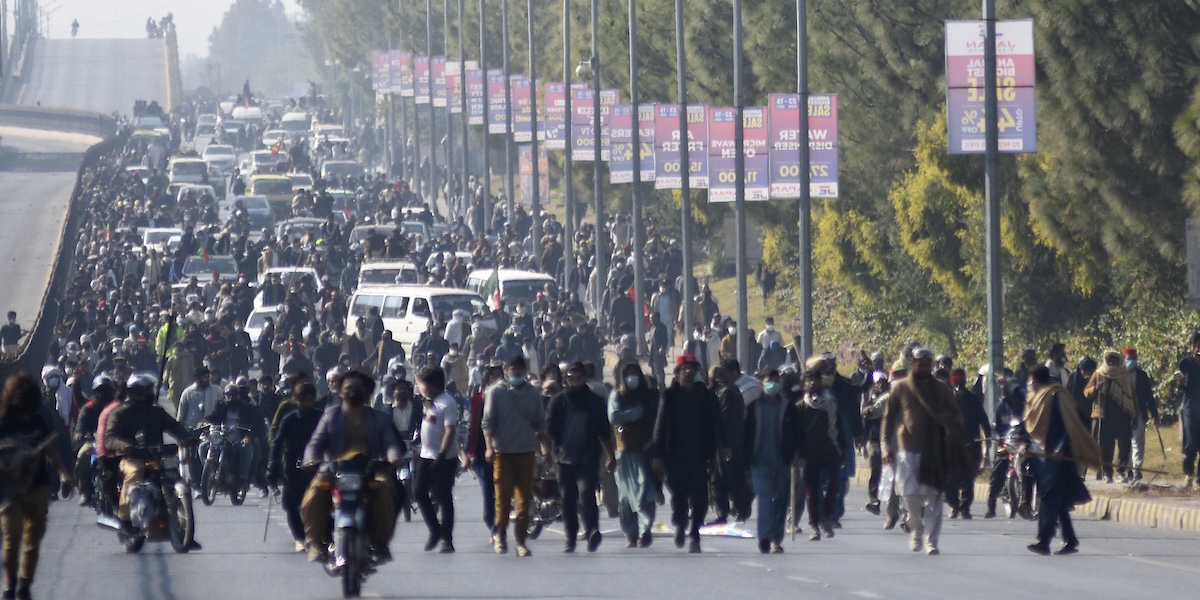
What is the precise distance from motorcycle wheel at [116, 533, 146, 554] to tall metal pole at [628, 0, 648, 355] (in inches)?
1031

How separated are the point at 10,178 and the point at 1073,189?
7735cm

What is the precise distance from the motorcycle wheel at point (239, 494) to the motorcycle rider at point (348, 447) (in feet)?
Result: 34.1

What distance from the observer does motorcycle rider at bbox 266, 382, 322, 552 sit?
1734cm

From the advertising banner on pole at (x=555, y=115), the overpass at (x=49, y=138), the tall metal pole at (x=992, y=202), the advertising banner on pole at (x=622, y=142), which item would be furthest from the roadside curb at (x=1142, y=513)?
the advertising banner on pole at (x=555, y=115)

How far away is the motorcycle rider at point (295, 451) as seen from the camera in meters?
17.3

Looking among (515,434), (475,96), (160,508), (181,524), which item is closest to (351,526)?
(515,434)

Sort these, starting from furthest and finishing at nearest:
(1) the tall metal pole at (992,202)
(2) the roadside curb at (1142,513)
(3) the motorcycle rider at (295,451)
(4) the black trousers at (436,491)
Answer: (1) the tall metal pole at (992,202) < (2) the roadside curb at (1142,513) < (4) the black trousers at (436,491) < (3) the motorcycle rider at (295,451)

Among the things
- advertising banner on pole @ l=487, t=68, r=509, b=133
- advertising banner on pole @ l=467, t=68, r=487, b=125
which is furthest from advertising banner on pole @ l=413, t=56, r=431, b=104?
advertising banner on pole @ l=487, t=68, r=509, b=133

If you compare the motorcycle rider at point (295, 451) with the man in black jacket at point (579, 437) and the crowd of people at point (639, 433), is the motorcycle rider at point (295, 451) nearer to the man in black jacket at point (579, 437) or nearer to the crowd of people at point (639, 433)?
the crowd of people at point (639, 433)

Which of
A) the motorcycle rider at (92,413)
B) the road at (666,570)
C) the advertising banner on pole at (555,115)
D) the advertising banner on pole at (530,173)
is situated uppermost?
the advertising banner on pole at (555,115)

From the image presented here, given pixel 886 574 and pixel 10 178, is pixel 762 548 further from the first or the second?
pixel 10 178

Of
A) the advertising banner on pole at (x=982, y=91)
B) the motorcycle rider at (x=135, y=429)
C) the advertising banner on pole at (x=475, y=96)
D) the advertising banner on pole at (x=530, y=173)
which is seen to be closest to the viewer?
the motorcycle rider at (x=135, y=429)

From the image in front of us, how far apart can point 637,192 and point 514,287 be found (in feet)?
9.18

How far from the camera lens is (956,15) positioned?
121 feet
